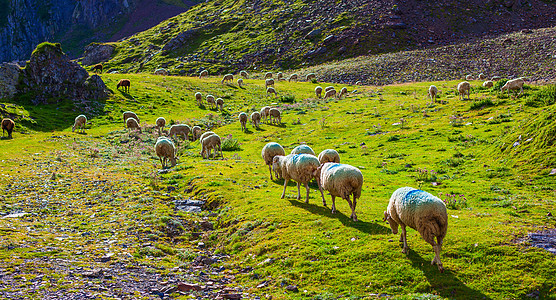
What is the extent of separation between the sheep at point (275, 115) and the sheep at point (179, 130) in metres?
10.7

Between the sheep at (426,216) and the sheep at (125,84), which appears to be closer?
the sheep at (426,216)

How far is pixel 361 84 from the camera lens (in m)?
72.9

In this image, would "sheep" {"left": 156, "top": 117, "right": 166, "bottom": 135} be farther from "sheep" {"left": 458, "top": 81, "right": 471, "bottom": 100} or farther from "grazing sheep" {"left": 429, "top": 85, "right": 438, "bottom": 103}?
"sheep" {"left": 458, "top": 81, "right": 471, "bottom": 100}

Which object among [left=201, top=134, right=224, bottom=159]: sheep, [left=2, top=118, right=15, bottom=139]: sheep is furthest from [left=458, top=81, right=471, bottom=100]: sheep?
A: [left=2, top=118, right=15, bottom=139]: sheep

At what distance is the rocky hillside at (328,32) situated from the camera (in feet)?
335

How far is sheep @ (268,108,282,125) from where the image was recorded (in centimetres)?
4434

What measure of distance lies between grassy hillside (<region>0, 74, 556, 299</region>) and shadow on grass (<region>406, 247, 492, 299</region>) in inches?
1.6

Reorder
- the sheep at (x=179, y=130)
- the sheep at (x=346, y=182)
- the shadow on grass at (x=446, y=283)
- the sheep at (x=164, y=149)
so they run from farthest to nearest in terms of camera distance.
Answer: the sheep at (x=179, y=130) < the sheep at (x=164, y=149) < the sheep at (x=346, y=182) < the shadow on grass at (x=446, y=283)

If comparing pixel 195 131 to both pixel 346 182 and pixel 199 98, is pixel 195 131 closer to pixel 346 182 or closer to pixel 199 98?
pixel 199 98

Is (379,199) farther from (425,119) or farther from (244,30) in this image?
(244,30)

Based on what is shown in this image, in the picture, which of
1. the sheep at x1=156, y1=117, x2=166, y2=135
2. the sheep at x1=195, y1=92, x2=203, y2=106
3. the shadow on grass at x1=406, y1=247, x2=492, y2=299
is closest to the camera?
the shadow on grass at x1=406, y1=247, x2=492, y2=299

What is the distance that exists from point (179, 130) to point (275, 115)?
482 inches

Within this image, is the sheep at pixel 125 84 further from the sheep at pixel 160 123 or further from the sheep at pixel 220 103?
the sheep at pixel 160 123

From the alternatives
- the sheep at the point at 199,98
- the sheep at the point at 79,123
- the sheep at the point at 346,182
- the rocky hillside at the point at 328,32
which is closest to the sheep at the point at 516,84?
the sheep at the point at 346,182
